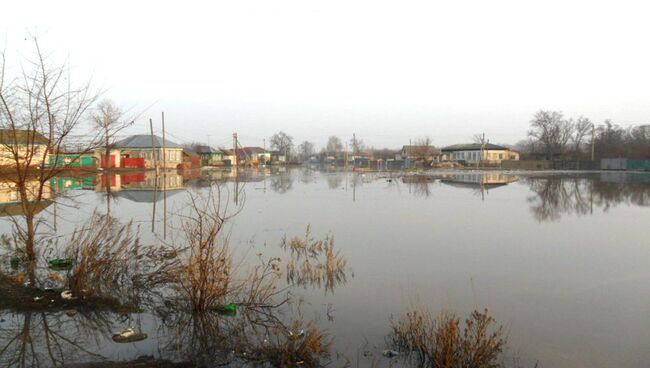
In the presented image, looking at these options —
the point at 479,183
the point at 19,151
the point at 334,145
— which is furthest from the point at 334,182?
the point at 334,145

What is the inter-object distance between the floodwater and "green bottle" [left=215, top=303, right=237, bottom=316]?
2.64 feet

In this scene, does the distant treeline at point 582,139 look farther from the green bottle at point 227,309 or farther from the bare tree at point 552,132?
the green bottle at point 227,309

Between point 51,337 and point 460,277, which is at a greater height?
point 51,337

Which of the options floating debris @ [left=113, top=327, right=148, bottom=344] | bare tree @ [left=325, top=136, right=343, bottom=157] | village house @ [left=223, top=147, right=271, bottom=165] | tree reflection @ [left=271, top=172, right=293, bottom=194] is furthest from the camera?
bare tree @ [left=325, top=136, right=343, bottom=157]

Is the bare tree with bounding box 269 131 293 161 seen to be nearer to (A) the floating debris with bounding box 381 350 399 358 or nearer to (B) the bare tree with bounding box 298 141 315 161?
(B) the bare tree with bounding box 298 141 315 161

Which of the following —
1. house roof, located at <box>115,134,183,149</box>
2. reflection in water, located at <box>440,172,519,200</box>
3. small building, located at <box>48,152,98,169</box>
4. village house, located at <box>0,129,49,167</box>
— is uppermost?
house roof, located at <box>115,134,183,149</box>

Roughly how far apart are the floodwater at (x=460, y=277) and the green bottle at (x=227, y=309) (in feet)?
2.64

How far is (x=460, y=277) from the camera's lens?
29.3 feet

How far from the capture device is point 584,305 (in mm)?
7418

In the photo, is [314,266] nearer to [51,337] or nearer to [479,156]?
[51,337]

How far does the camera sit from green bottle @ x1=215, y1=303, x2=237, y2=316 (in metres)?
6.63

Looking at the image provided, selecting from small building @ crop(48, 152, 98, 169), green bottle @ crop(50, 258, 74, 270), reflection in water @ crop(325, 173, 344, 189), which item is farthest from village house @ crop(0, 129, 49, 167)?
reflection in water @ crop(325, 173, 344, 189)

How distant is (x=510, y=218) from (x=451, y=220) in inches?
91.5

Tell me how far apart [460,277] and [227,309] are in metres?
4.60
